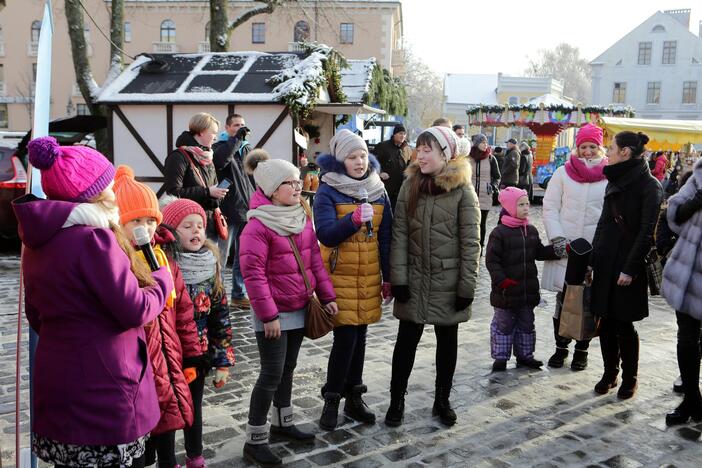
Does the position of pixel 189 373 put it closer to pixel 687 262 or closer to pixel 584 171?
pixel 687 262

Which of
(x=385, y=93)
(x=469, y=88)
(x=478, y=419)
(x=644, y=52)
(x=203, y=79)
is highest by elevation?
(x=644, y=52)

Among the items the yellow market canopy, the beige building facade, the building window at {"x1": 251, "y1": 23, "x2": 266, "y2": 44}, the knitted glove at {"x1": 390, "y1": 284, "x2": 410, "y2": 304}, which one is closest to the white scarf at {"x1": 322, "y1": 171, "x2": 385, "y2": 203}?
the knitted glove at {"x1": 390, "y1": 284, "x2": 410, "y2": 304}

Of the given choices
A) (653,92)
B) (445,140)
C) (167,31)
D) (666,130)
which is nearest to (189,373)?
(445,140)

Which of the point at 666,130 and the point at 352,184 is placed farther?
the point at 666,130

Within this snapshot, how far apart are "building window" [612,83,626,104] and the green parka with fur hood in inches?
2475

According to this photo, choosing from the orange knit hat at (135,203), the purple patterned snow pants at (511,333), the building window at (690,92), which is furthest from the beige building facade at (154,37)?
the orange knit hat at (135,203)

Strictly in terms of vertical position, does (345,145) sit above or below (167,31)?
below

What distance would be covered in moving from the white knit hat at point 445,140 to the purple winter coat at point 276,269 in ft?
3.19

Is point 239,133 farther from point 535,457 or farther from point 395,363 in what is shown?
point 535,457

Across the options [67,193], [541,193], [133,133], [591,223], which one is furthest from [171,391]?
[541,193]

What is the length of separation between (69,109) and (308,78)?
46924 mm

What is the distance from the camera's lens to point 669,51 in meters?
59.8

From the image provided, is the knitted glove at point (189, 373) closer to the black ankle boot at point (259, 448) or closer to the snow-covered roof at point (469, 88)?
the black ankle boot at point (259, 448)

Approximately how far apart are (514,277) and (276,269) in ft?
7.70
